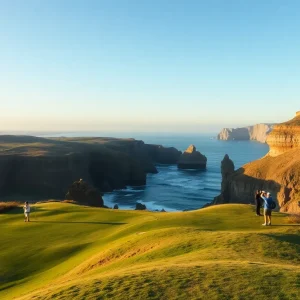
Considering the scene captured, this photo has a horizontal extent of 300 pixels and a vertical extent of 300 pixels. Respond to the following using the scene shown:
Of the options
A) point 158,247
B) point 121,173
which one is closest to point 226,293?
point 158,247

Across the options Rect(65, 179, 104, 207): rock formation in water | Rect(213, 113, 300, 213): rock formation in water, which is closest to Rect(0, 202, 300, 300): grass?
Rect(65, 179, 104, 207): rock formation in water

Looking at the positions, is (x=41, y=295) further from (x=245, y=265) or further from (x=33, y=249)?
(x=33, y=249)

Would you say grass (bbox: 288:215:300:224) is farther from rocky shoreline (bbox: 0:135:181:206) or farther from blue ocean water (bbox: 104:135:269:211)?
rocky shoreline (bbox: 0:135:181:206)

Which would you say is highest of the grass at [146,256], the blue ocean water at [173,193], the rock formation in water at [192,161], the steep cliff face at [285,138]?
the steep cliff face at [285,138]

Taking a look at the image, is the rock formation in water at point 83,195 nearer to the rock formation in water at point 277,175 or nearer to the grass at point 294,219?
the rock formation in water at point 277,175

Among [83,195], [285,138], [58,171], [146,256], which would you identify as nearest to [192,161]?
[58,171]

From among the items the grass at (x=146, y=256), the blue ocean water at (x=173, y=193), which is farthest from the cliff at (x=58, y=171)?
the grass at (x=146, y=256)

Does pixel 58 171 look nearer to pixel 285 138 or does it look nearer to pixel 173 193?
pixel 173 193
